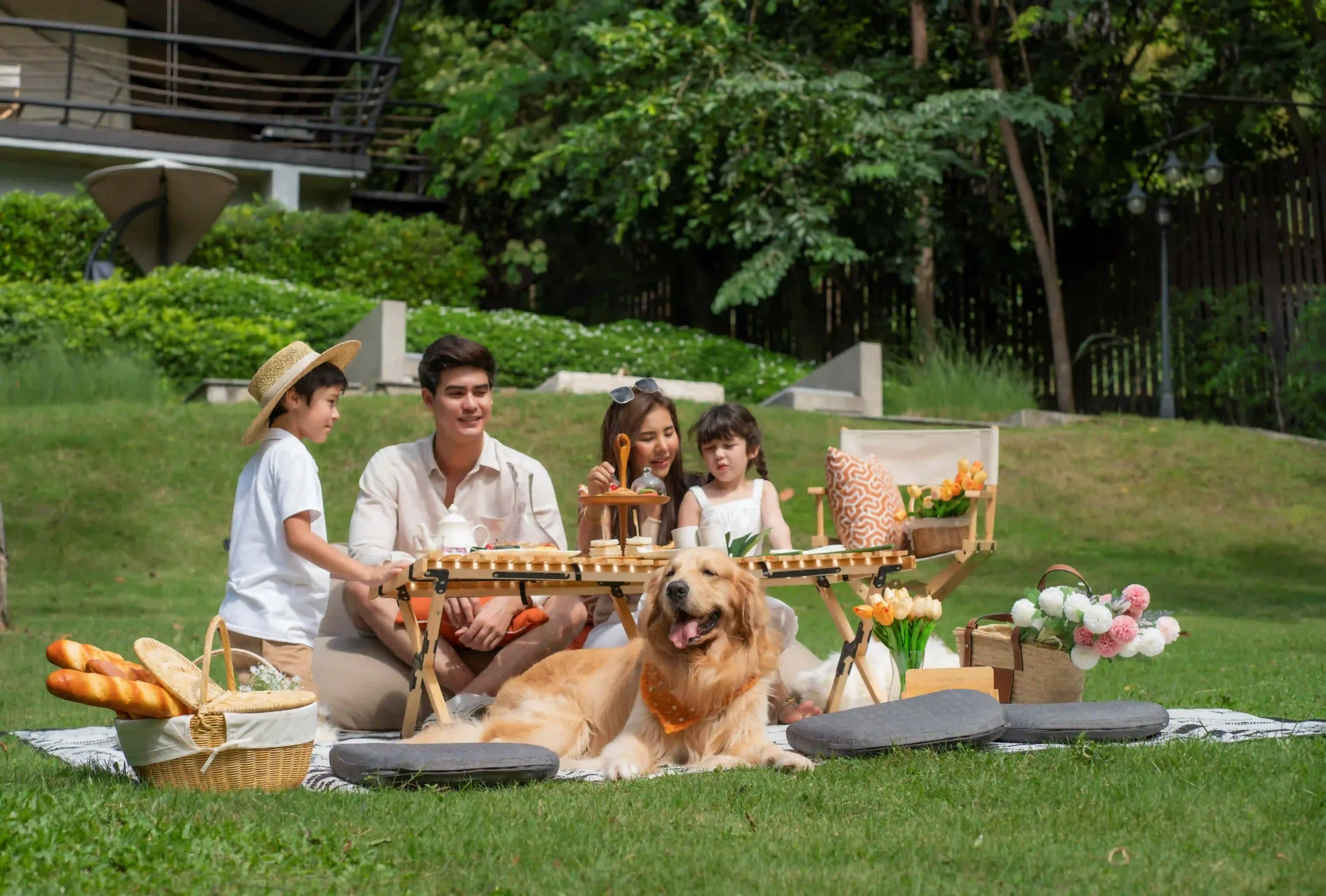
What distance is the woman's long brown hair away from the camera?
588cm

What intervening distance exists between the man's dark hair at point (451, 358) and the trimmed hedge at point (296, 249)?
13666 mm

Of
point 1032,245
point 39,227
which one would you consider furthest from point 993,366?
point 39,227

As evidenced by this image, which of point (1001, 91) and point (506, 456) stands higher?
point (1001, 91)

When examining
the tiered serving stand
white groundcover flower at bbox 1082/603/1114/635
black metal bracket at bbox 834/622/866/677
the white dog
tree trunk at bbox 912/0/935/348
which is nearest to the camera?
the tiered serving stand

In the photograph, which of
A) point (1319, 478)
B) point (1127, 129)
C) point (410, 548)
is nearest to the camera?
point (410, 548)

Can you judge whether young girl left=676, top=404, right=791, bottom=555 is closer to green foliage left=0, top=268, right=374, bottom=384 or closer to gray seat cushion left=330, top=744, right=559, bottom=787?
gray seat cushion left=330, top=744, right=559, bottom=787

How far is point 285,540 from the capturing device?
496cm

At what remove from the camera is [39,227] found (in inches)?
733

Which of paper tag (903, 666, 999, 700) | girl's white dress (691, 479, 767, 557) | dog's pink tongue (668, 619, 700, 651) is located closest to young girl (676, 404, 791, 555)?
girl's white dress (691, 479, 767, 557)

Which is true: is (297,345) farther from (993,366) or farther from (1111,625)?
(993,366)

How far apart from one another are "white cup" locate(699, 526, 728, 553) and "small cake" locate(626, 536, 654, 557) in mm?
198

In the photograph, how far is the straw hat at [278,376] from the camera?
5.05 meters

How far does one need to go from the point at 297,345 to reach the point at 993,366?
1296 cm

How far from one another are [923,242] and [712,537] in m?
13.3
